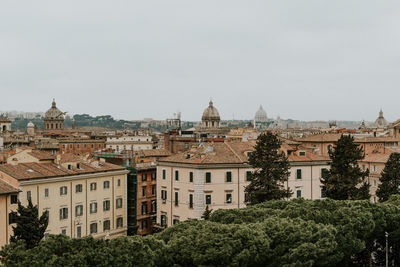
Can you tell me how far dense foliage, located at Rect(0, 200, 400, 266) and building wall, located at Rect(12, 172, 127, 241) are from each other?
703 inches

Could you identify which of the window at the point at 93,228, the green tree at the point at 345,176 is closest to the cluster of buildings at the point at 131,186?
the window at the point at 93,228

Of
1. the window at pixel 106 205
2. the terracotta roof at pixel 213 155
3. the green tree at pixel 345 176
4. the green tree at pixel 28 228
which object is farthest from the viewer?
the terracotta roof at pixel 213 155

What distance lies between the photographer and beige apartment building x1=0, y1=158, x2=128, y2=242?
154 ft

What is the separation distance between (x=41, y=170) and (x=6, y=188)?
221 inches

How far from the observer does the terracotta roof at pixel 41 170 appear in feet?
152

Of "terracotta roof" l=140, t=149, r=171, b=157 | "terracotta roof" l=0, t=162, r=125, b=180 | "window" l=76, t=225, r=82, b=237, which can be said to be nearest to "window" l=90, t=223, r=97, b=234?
"window" l=76, t=225, r=82, b=237

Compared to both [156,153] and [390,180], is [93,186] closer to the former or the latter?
[156,153]

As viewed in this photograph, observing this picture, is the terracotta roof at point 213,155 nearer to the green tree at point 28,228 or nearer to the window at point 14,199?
the window at point 14,199

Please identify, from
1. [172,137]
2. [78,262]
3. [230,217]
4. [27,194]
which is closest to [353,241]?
[230,217]

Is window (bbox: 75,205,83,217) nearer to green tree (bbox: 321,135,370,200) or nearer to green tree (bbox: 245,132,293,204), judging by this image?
green tree (bbox: 245,132,293,204)

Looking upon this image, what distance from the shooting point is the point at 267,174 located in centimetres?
4822

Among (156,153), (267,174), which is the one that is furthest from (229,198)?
(156,153)

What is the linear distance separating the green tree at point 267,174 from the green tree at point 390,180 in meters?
11.9

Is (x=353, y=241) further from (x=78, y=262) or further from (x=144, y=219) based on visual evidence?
(x=144, y=219)
